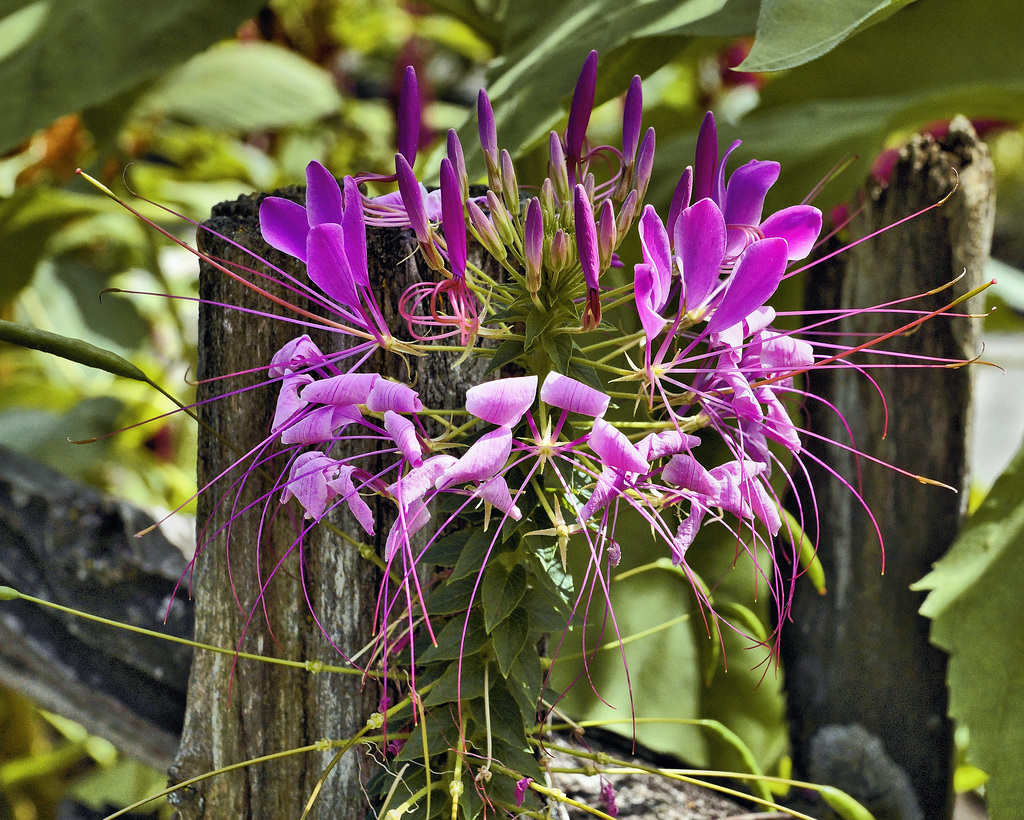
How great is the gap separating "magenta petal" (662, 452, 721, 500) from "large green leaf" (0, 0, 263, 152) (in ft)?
1.73

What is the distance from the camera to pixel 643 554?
1.94 ft

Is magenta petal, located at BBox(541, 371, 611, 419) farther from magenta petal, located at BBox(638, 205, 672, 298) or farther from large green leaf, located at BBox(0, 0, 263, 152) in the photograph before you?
large green leaf, located at BBox(0, 0, 263, 152)

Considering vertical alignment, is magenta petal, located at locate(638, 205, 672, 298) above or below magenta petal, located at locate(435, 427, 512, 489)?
above

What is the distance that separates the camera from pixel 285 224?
32 cm

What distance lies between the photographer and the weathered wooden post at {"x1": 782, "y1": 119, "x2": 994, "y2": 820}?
627 mm

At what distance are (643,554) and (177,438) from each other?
105 cm

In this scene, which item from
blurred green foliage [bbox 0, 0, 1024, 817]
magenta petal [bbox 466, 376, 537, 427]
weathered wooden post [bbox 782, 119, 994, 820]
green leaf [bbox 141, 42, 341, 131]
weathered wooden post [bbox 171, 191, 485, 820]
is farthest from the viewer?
green leaf [bbox 141, 42, 341, 131]

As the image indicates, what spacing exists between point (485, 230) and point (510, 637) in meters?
0.16

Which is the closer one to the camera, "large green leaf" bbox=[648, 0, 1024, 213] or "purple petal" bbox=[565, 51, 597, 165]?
"purple petal" bbox=[565, 51, 597, 165]

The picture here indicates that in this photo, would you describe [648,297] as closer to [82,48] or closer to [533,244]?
[533,244]

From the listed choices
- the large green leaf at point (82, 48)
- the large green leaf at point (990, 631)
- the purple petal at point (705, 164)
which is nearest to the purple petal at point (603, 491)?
the purple petal at point (705, 164)

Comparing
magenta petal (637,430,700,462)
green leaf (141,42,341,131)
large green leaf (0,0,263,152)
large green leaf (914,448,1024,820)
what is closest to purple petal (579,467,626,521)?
magenta petal (637,430,700,462)

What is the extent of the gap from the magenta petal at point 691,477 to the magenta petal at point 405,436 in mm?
92

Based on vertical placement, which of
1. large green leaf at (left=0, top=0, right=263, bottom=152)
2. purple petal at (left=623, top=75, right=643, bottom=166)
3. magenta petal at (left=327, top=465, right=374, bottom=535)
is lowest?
magenta petal at (left=327, top=465, right=374, bottom=535)
